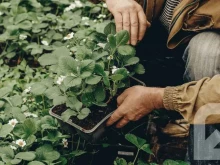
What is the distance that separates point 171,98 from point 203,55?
0.83 ft

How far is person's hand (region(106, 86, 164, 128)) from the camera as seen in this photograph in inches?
75.5

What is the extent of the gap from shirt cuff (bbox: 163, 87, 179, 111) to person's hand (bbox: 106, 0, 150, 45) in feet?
1.07

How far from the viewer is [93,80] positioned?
184cm

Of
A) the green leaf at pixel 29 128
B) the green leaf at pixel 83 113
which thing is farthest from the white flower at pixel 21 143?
the green leaf at pixel 83 113

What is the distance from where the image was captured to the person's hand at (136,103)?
1.92 m

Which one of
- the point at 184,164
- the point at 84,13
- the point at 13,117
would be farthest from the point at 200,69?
the point at 84,13

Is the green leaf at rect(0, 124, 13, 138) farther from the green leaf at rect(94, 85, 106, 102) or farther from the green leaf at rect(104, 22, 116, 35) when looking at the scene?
the green leaf at rect(104, 22, 116, 35)

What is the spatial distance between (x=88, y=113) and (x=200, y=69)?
542 millimetres

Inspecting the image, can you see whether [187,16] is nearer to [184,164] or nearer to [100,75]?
[100,75]

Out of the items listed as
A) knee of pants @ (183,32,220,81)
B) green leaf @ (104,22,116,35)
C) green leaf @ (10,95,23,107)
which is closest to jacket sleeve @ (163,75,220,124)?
knee of pants @ (183,32,220,81)

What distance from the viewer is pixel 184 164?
1.89 meters

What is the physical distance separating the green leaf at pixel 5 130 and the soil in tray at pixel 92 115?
219mm

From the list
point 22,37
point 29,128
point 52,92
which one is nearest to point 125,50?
point 52,92

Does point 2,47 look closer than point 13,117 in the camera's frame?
No
